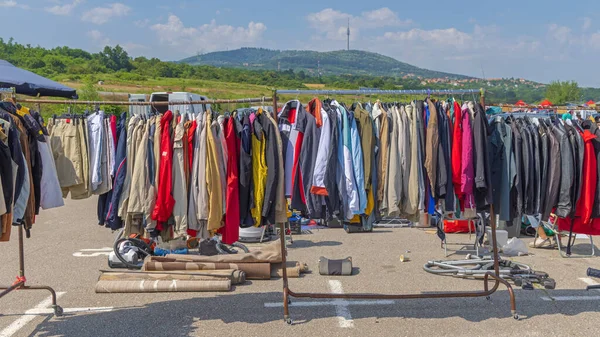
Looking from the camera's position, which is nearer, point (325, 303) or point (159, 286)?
point (325, 303)

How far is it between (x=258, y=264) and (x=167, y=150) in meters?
2.60

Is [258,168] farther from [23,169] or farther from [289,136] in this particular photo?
[23,169]

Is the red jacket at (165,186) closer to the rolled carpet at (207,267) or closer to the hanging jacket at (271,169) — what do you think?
the hanging jacket at (271,169)

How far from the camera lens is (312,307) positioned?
6.29 m

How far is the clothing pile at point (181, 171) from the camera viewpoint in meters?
5.49

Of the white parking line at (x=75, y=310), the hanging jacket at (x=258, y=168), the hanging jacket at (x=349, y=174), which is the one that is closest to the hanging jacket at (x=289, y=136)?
the hanging jacket at (x=258, y=168)

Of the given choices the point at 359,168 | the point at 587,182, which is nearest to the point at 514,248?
the point at 587,182

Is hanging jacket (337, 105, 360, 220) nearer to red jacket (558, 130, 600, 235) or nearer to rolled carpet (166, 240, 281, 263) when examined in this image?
rolled carpet (166, 240, 281, 263)

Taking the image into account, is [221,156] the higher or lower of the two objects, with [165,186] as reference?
higher

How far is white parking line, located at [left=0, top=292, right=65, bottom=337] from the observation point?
5612 millimetres

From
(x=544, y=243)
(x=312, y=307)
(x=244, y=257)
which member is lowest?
(x=544, y=243)

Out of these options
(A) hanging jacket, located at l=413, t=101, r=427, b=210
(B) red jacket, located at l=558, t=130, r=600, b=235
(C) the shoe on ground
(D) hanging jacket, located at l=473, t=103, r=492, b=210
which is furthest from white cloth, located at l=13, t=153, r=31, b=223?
(C) the shoe on ground

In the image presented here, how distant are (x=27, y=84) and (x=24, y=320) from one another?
21.7 feet

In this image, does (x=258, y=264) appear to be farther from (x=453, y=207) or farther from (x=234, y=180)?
(x=453, y=207)
